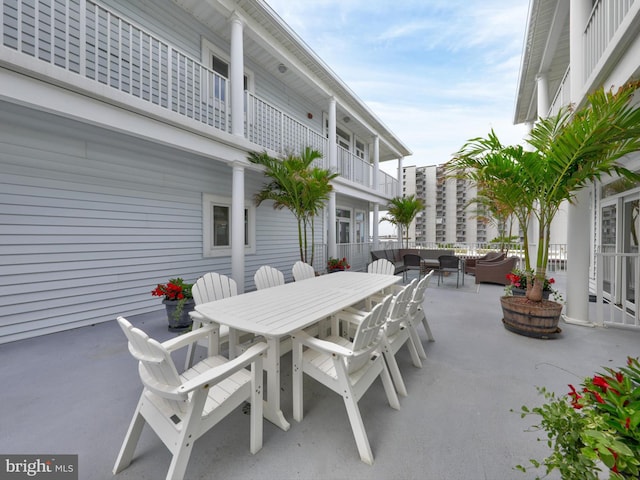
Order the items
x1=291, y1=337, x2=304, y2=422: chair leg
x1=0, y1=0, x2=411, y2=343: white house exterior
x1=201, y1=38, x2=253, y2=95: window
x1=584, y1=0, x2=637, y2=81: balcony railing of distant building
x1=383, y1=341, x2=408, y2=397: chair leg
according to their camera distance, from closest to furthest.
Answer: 1. x1=291, y1=337, x2=304, y2=422: chair leg
2. x1=383, y1=341, x2=408, y2=397: chair leg
3. x1=584, y1=0, x2=637, y2=81: balcony railing of distant building
4. x1=0, y1=0, x2=411, y2=343: white house exterior
5. x1=201, y1=38, x2=253, y2=95: window

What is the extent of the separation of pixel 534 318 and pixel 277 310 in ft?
11.7

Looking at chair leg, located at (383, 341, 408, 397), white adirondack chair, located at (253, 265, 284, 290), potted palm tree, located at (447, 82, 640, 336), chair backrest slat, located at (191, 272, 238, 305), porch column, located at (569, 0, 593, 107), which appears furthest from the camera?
white adirondack chair, located at (253, 265, 284, 290)

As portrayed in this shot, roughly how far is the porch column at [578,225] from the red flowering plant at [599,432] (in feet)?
12.4

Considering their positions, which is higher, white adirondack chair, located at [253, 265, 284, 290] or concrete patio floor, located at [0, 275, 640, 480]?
white adirondack chair, located at [253, 265, 284, 290]

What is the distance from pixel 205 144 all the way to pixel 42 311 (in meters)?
3.32

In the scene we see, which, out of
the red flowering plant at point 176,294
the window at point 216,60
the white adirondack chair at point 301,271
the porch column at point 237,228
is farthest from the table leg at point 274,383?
the window at point 216,60

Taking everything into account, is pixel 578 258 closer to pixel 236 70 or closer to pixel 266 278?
pixel 266 278

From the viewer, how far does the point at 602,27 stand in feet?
9.51

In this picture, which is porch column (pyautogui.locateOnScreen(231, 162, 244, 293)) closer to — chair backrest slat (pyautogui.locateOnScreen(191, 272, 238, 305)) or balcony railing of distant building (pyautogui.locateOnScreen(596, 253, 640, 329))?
chair backrest slat (pyautogui.locateOnScreen(191, 272, 238, 305))

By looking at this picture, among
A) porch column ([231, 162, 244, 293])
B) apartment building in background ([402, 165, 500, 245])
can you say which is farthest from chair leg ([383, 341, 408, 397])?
apartment building in background ([402, 165, 500, 245])

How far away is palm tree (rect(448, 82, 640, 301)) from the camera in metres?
2.53

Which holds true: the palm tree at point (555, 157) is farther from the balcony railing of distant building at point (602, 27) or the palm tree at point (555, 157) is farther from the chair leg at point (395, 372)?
the chair leg at point (395, 372)

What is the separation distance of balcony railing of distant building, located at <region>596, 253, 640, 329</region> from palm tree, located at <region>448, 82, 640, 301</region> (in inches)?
40.7

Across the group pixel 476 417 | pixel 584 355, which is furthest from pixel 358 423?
pixel 584 355
